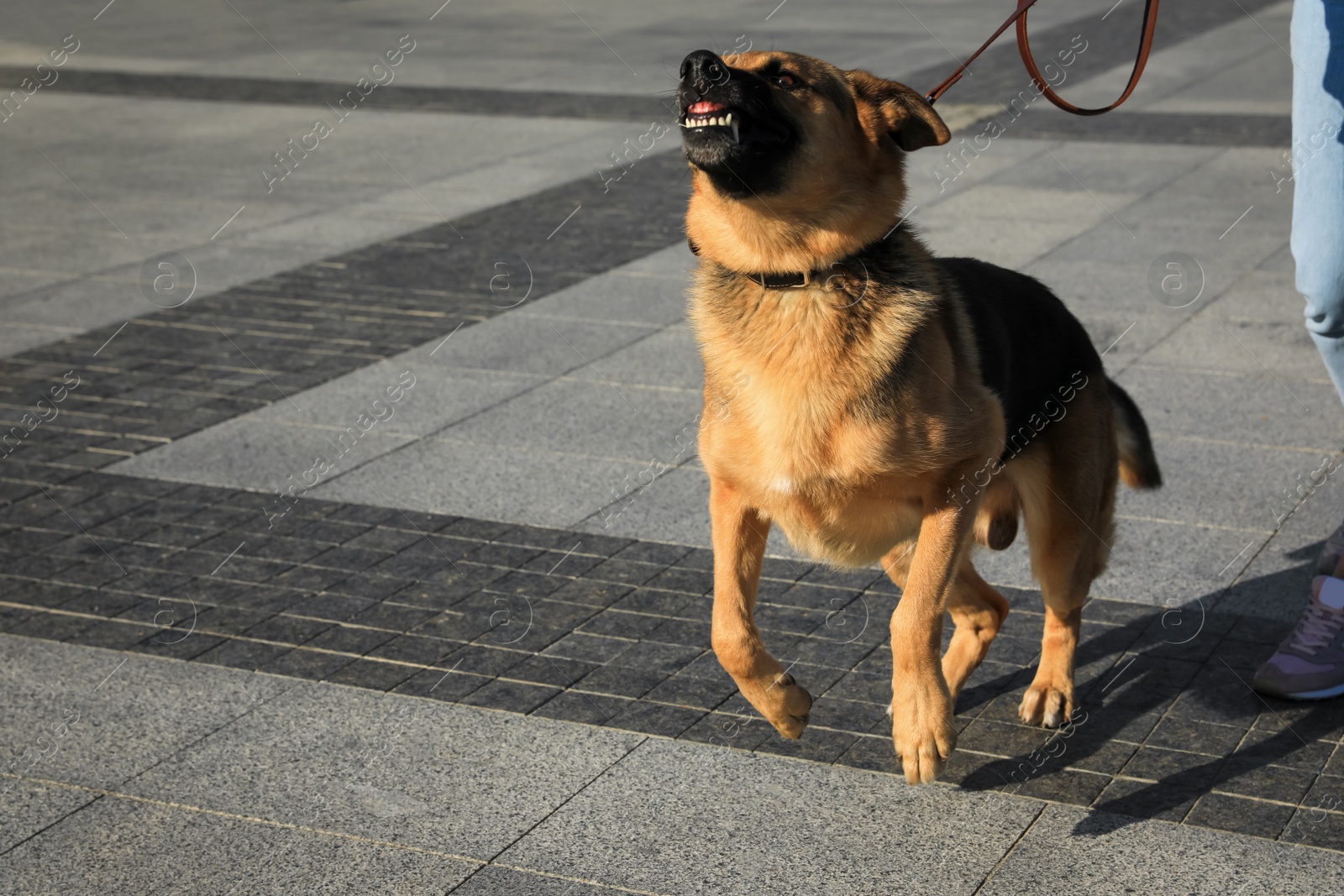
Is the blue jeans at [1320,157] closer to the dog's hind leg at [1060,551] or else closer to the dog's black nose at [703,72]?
the dog's hind leg at [1060,551]

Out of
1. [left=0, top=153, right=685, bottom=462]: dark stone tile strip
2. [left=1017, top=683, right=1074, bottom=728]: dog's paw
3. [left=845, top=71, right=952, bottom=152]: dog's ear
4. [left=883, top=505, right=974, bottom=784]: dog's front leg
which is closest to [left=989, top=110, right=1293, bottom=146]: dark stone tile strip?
[left=0, top=153, right=685, bottom=462]: dark stone tile strip

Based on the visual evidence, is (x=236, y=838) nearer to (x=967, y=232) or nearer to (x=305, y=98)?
(x=967, y=232)

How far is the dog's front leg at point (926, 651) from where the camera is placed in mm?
3635

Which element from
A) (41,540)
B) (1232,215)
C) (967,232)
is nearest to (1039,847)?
(41,540)

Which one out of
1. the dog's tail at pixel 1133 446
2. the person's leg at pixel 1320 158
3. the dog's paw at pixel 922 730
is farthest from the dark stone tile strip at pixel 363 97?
the dog's paw at pixel 922 730

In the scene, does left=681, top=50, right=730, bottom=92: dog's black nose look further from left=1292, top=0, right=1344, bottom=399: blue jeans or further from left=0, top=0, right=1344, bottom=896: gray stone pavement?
left=1292, top=0, right=1344, bottom=399: blue jeans

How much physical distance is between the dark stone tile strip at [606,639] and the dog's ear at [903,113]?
1.71 meters

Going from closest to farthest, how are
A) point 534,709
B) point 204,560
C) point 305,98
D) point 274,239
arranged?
point 534,709 < point 204,560 < point 274,239 < point 305,98

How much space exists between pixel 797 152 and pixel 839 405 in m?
0.65

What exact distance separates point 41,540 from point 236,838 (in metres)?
2.59

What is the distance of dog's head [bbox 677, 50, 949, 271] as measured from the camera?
11.5ft

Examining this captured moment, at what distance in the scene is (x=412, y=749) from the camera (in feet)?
13.9

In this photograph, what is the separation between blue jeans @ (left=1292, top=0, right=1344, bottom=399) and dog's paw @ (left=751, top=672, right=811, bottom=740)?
1896 millimetres

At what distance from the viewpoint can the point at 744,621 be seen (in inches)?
151
